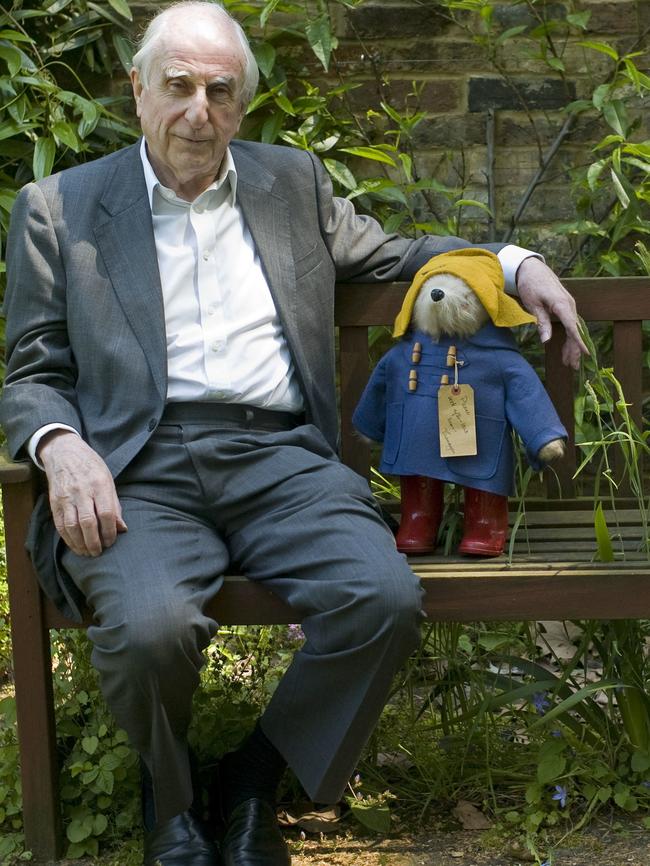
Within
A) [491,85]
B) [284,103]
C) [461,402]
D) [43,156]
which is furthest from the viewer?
[491,85]

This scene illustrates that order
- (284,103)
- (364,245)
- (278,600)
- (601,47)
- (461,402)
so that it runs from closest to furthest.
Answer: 1. (278,600)
2. (461,402)
3. (364,245)
4. (601,47)
5. (284,103)

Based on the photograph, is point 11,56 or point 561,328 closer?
point 561,328

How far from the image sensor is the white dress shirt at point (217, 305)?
2.63 m

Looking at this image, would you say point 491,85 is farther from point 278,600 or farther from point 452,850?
point 452,850

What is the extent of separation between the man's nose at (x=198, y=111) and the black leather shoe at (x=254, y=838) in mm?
1462

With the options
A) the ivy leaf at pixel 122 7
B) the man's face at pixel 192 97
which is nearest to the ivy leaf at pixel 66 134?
the ivy leaf at pixel 122 7

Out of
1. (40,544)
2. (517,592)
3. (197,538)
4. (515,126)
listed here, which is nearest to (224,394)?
(197,538)

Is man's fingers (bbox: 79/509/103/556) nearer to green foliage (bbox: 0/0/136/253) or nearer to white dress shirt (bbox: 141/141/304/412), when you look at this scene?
white dress shirt (bbox: 141/141/304/412)

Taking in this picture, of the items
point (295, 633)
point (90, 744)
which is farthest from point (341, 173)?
point (90, 744)

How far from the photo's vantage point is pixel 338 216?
9.61 feet

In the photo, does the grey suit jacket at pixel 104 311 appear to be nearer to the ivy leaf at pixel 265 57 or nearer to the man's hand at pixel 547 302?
the man's hand at pixel 547 302

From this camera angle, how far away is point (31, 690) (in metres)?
2.54

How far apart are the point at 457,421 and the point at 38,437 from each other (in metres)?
0.89

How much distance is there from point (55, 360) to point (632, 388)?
4.83 feet
